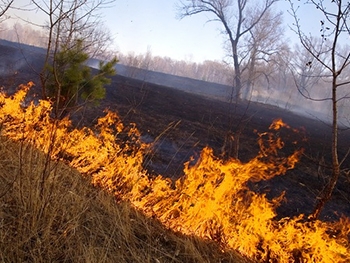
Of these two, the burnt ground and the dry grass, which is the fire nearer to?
the dry grass

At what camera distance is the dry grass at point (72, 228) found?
2.19m

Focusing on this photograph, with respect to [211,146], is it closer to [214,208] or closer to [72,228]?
[214,208]

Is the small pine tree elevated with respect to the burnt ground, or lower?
elevated

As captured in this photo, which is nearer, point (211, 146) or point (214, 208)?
point (214, 208)

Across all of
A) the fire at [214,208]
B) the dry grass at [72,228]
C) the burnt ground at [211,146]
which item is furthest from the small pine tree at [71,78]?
the dry grass at [72,228]

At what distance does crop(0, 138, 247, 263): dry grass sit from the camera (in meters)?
2.19

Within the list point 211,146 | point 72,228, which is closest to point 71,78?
point 72,228

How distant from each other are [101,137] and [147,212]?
2.87 metres

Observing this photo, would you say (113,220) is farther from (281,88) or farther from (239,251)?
(281,88)

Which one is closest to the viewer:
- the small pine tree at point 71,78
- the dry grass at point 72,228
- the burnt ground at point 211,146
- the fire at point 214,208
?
the dry grass at point 72,228

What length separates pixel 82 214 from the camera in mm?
2783

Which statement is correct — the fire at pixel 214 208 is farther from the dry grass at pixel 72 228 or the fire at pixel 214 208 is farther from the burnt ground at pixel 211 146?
the burnt ground at pixel 211 146

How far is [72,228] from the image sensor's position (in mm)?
2443

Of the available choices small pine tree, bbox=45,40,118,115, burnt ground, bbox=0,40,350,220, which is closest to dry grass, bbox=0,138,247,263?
burnt ground, bbox=0,40,350,220
